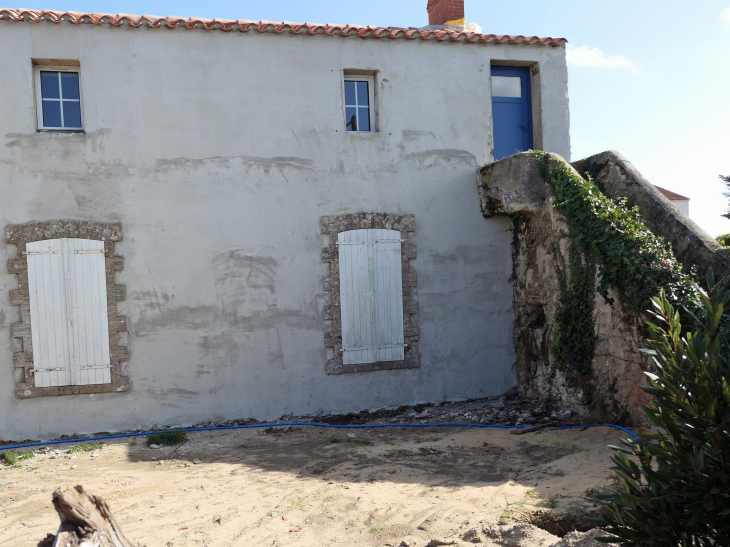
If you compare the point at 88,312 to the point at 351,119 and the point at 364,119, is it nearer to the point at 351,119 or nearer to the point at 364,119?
the point at 351,119

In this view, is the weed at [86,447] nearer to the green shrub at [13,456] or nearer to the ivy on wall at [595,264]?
the green shrub at [13,456]

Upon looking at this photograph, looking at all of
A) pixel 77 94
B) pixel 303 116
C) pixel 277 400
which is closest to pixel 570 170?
pixel 303 116

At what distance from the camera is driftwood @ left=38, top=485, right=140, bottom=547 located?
8.30 ft

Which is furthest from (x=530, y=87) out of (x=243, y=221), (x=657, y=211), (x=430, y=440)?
(x=430, y=440)

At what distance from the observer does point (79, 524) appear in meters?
2.57

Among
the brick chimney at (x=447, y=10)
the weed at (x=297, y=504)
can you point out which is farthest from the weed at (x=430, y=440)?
the brick chimney at (x=447, y=10)

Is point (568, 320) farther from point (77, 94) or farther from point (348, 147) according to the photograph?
point (77, 94)

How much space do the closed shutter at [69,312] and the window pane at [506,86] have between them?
5.59 m

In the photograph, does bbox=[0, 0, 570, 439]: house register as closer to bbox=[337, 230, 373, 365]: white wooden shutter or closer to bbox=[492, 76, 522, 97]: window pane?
bbox=[337, 230, 373, 365]: white wooden shutter

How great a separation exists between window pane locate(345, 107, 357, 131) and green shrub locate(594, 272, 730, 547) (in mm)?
5994

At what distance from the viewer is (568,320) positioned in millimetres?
6691

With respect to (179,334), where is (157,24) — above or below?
above

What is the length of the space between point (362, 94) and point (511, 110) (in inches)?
86.0

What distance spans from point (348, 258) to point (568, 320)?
2.72 meters
